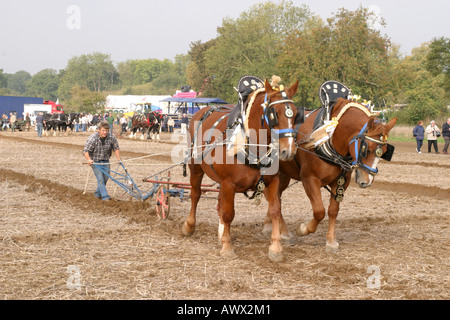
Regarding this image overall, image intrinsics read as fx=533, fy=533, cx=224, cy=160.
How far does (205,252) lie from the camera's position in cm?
720

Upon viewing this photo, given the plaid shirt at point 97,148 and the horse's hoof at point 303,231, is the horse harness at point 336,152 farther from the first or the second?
the plaid shirt at point 97,148

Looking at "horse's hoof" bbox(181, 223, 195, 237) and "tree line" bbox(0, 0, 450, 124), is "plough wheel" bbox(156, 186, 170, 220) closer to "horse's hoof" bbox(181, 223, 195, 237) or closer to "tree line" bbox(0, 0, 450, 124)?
"horse's hoof" bbox(181, 223, 195, 237)

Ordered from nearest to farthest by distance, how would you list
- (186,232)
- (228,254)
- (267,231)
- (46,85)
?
(228,254)
(186,232)
(267,231)
(46,85)

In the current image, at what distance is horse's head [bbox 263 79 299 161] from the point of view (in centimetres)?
606

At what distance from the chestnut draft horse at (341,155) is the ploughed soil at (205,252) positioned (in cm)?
80

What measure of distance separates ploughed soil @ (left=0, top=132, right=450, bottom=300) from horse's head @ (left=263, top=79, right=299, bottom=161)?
1.47 m

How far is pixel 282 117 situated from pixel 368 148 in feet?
4.49

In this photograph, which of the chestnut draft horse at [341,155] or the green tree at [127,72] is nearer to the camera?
the chestnut draft horse at [341,155]

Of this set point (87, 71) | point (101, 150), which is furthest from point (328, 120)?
point (87, 71)

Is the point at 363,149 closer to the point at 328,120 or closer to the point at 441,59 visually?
the point at 328,120

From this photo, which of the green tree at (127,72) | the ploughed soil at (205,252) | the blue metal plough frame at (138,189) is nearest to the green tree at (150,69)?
the green tree at (127,72)

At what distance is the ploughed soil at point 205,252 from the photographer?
18.3ft
